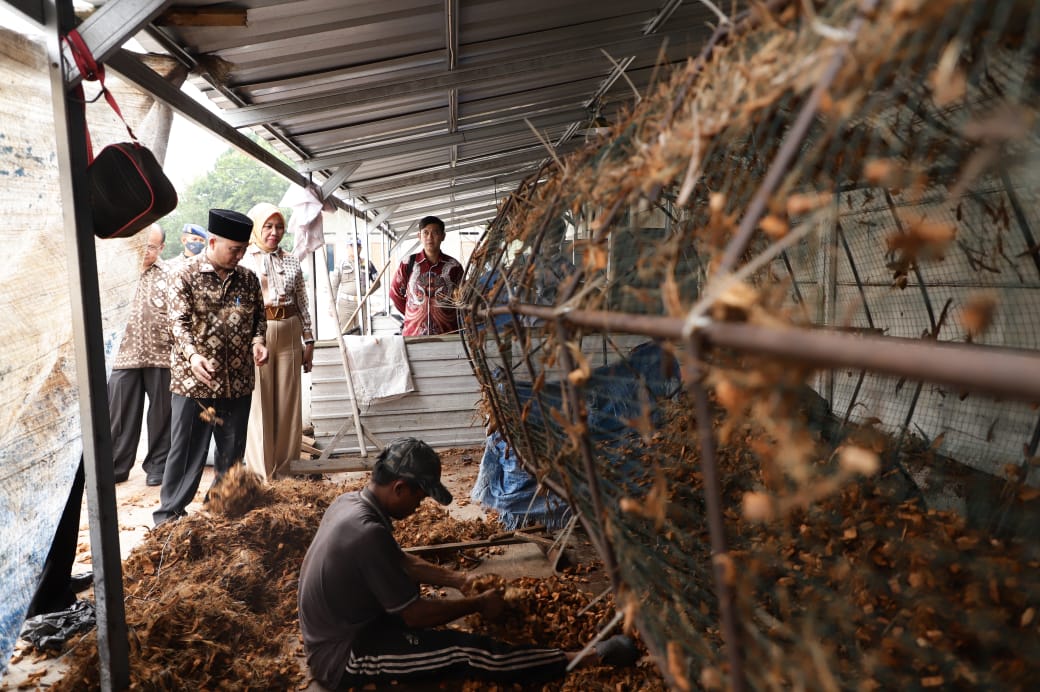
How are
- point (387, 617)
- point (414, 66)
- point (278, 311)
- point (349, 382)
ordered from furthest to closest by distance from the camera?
point (349, 382) → point (278, 311) → point (414, 66) → point (387, 617)

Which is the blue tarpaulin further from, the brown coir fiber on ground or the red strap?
the red strap

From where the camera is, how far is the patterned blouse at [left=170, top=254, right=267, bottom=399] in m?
3.79

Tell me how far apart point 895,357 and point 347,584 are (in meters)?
2.19

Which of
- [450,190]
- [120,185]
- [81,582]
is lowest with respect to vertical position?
[81,582]

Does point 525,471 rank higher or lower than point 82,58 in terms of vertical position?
lower

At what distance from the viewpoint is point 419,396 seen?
591cm

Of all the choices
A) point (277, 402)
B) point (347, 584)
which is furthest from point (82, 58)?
point (277, 402)

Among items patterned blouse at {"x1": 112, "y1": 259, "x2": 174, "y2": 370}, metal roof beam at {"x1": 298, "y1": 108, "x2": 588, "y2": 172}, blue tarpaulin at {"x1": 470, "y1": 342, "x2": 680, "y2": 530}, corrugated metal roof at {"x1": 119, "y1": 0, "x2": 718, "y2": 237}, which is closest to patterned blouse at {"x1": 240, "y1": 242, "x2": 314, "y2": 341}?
patterned blouse at {"x1": 112, "y1": 259, "x2": 174, "y2": 370}

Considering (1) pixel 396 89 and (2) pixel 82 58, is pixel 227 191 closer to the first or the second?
(1) pixel 396 89

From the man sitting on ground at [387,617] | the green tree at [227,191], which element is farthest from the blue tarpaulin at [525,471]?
the green tree at [227,191]

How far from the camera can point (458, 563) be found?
363 centimetres

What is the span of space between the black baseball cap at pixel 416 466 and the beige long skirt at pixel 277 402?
250 centimetres

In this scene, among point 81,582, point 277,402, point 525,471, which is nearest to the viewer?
point 525,471

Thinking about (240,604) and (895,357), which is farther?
(240,604)
